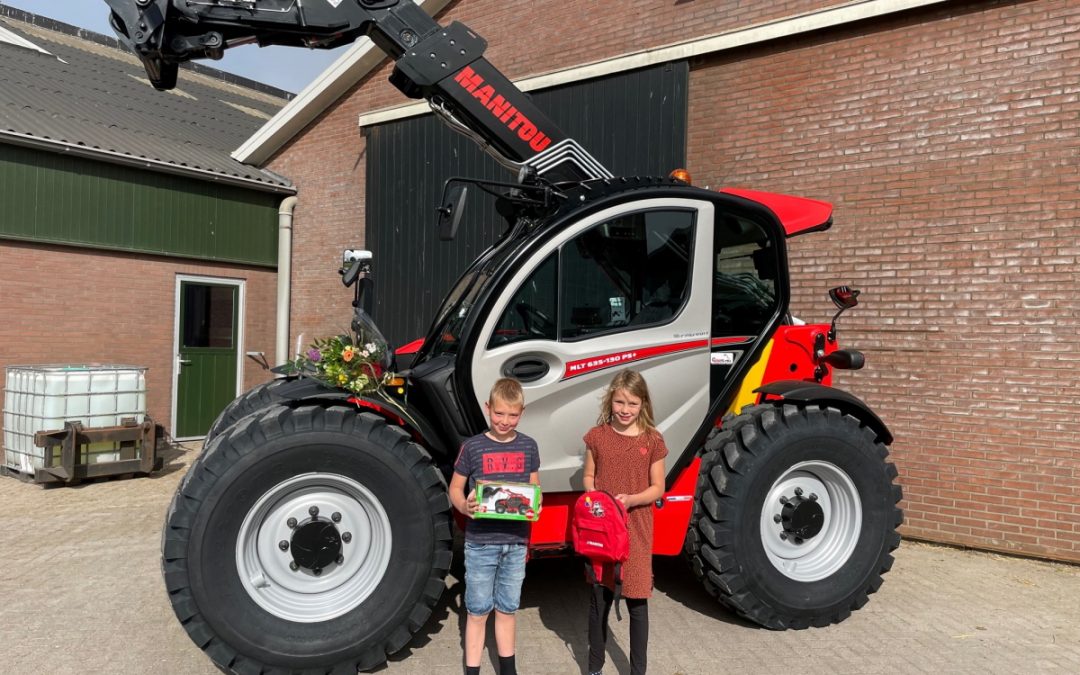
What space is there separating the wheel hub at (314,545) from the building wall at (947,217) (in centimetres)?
492

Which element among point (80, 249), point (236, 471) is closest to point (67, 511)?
point (80, 249)

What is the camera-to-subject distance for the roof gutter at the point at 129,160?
8.40 metres

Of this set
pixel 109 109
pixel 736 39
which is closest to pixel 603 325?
pixel 736 39

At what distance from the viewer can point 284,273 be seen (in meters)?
11.1

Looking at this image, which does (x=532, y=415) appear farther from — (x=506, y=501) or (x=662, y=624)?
(x=662, y=624)

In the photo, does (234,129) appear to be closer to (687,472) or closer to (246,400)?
(246,400)

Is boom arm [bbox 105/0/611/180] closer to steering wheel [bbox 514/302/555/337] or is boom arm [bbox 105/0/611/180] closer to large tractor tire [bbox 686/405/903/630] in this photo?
steering wheel [bbox 514/302/555/337]

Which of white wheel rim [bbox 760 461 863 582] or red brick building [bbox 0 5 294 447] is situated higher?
red brick building [bbox 0 5 294 447]

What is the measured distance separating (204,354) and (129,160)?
287cm

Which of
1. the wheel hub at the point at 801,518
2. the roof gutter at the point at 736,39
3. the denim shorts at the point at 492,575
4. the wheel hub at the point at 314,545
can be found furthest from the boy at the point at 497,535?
the roof gutter at the point at 736,39

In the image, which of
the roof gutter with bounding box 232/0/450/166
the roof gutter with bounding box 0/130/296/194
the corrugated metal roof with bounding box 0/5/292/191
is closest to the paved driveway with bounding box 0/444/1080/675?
the roof gutter with bounding box 0/130/296/194

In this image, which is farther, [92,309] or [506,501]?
[92,309]

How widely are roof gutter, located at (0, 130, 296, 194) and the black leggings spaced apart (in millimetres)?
8825

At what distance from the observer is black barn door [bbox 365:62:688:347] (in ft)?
25.1
